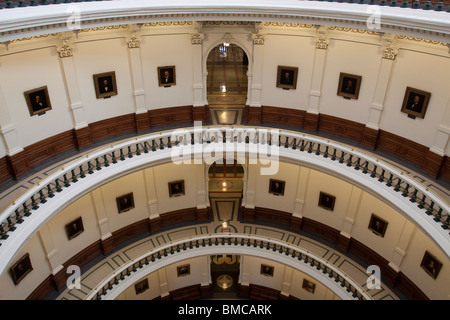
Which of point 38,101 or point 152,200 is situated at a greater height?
point 38,101

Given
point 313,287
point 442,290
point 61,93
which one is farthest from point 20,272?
point 442,290

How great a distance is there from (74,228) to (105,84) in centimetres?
514

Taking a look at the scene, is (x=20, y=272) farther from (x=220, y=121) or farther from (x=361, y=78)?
(x=361, y=78)

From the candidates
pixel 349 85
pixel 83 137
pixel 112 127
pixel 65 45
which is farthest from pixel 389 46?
pixel 83 137

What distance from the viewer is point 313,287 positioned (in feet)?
50.3

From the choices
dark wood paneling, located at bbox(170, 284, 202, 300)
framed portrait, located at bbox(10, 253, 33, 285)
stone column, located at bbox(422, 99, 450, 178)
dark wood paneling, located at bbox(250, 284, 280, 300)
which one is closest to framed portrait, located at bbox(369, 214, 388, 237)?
stone column, located at bbox(422, 99, 450, 178)

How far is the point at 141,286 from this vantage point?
15.3m

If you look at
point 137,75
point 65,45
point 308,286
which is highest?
point 65,45

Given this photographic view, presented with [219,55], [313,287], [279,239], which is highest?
[219,55]

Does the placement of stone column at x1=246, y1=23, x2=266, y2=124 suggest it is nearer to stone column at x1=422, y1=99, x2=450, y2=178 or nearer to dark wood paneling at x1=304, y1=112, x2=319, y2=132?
dark wood paneling at x1=304, y1=112, x2=319, y2=132

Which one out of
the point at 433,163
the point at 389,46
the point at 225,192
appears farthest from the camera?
the point at 225,192

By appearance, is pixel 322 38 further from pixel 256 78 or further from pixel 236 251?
pixel 236 251

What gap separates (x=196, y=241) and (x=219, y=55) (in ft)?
39.8

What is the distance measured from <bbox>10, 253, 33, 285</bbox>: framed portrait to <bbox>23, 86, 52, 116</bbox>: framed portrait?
4.38m
